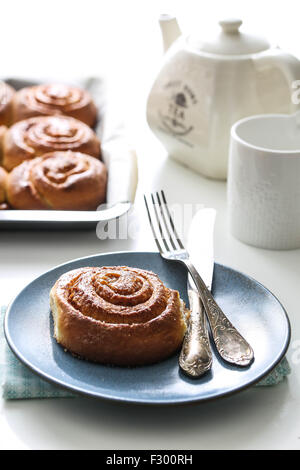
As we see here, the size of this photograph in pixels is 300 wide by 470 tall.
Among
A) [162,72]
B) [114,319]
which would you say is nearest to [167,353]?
[114,319]

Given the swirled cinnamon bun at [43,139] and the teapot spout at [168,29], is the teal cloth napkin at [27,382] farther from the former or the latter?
the teapot spout at [168,29]

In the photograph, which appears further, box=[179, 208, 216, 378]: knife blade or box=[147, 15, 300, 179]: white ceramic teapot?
box=[147, 15, 300, 179]: white ceramic teapot

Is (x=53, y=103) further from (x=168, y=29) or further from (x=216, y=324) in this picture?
(x=216, y=324)

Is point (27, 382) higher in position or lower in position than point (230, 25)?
lower

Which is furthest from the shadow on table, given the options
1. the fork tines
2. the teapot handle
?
the teapot handle

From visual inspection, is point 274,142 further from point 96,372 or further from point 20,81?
point 20,81

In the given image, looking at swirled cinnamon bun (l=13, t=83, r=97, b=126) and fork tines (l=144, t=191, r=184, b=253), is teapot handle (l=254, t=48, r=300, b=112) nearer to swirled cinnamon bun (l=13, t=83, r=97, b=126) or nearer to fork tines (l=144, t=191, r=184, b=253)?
fork tines (l=144, t=191, r=184, b=253)

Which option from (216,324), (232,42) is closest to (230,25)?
(232,42)

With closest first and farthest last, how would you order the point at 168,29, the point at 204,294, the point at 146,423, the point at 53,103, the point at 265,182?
the point at 146,423 → the point at 204,294 → the point at 265,182 → the point at 168,29 → the point at 53,103
